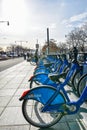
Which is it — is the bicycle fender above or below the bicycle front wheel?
above

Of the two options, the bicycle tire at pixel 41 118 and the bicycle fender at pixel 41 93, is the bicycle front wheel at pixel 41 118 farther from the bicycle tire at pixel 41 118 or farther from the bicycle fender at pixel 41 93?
the bicycle fender at pixel 41 93

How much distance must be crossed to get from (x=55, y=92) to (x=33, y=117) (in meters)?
0.74

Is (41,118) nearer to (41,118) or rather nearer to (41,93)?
(41,118)

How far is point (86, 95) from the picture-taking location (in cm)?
370

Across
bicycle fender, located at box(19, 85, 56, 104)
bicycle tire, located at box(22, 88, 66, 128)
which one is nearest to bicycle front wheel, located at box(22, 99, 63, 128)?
bicycle tire, located at box(22, 88, 66, 128)

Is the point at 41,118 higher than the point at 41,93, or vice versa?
the point at 41,93

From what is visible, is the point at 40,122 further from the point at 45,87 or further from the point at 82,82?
the point at 82,82

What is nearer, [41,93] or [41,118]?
[41,93]

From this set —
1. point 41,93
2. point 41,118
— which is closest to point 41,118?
point 41,118

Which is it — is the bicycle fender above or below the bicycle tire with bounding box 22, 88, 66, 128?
above

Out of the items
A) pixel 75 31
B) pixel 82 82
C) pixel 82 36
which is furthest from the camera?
pixel 75 31

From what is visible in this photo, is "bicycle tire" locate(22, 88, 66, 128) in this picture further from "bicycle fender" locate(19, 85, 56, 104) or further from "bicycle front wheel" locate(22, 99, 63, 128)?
"bicycle fender" locate(19, 85, 56, 104)

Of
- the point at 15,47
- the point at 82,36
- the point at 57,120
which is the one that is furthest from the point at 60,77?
the point at 15,47

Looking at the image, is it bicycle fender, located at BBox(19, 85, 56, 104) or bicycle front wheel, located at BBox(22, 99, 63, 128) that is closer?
bicycle fender, located at BBox(19, 85, 56, 104)
